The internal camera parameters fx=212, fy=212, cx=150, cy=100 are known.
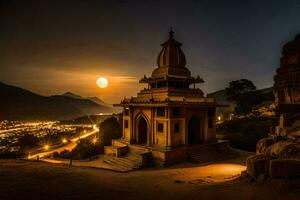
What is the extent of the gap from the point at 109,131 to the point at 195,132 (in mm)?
17875

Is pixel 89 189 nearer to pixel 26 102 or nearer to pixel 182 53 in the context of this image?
pixel 182 53

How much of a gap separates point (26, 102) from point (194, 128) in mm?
184841

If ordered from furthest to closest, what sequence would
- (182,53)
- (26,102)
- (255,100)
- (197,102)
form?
(26,102) < (255,100) < (182,53) < (197,102)

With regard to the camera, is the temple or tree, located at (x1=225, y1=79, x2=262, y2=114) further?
tree, located at (x1=225, y1=79, x2=262, y2=114)

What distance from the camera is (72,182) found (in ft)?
38.3

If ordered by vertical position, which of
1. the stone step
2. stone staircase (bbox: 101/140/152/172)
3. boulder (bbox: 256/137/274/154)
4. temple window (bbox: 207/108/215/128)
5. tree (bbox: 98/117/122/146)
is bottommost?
the stone step

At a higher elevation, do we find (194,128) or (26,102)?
(26,102)

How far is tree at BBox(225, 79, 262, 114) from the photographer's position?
173 ft

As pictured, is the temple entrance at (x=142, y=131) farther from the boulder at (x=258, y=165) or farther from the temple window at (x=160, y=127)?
the boulder at (x=258, y=165)

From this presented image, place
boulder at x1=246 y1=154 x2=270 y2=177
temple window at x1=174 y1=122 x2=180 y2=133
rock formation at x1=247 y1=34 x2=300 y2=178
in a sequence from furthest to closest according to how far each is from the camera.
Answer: temple window at x1=174 y1=122 x2=180 y2=133 → boulder at x1=246 y1=154 x2=270 y2=177 → rock formation at x1=247 y1=34 x2=300 y2=178

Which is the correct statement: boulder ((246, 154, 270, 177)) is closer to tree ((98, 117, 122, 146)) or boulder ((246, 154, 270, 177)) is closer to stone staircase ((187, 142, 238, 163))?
stone staircase ((187, 142, 238, 163))

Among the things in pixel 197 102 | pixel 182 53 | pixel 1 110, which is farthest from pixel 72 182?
pixel 1 110

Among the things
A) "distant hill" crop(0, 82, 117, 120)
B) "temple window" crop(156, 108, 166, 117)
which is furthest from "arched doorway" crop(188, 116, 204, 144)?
"distant hill" crop(0, 82, 117, 120)

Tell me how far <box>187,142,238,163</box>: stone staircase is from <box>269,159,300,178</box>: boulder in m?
12.3
